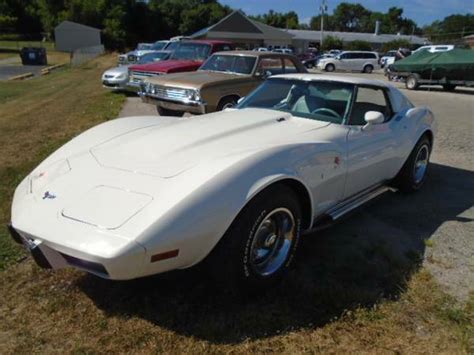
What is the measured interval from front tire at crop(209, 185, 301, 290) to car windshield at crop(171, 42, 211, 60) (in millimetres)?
9984

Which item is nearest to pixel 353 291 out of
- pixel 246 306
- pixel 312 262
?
pixel 312 262

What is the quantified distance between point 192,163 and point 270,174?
525 millimetres

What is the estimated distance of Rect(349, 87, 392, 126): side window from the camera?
4.44m

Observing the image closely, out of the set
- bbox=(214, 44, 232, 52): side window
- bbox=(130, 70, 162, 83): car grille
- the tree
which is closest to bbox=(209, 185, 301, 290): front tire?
bbox=(130, 70, 162, 83): car grille

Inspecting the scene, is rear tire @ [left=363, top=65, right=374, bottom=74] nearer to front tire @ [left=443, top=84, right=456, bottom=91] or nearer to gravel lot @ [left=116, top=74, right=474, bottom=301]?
front tire @ [left=443, top=84, right=456, bottom=91]

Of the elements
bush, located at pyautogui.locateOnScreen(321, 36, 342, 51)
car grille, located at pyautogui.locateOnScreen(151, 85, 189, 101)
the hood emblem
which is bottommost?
bush, located at pyautogui.locateOnScreen(321, 36, 342, 51)

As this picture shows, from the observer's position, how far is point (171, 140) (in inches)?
136

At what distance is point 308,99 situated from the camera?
4336 mm

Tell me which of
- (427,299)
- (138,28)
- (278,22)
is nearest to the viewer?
(427,299)

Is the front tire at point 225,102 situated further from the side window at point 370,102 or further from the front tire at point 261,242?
the front tire at point 261,242

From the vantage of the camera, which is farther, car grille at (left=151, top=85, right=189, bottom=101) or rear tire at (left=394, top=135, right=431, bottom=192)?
car grille at (left=151, top=85, right=189, bottom=101)

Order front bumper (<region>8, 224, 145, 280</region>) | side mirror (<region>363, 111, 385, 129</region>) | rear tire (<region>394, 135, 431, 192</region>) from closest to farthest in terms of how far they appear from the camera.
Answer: front bumper (<region>8, 224, 145, 280</region>)
side mirror (<region>363, 111, 385, 129</region>)
rear tire (<region>394, 135, 431, 192</region>)

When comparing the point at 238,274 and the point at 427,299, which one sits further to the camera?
the point at 427,299

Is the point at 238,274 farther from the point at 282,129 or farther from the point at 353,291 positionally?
the point at 282,129
